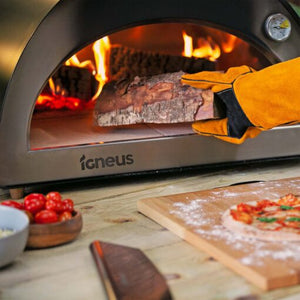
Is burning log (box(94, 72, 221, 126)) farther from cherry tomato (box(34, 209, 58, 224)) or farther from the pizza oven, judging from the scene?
cherry tomato (box(34, 209, 58, 224))

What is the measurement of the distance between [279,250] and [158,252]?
0.23m

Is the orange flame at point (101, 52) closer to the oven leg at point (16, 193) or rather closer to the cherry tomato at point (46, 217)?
the oven leg at point (16, 193)

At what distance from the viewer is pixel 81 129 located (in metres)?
1.83

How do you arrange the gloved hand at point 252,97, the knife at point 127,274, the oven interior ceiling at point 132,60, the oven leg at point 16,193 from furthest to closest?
the oven interior ceiling at point 132,60 → the oven leg at point 16,193 → the gloved hand at point 252,97 → the knife at point 127,274

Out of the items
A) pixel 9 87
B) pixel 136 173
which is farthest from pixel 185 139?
pixel 9 87

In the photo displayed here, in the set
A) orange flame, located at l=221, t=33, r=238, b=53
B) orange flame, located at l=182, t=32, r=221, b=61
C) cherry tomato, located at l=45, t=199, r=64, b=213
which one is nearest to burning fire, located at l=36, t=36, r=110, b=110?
orange flame, located at l=182, t=32, r=221, b=61

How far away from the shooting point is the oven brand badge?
65.1 inches

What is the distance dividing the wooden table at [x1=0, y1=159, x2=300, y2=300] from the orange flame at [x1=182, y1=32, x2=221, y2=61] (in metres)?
0.57

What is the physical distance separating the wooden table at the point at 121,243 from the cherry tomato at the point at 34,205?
0.27 ft

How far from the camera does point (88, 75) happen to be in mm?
2146

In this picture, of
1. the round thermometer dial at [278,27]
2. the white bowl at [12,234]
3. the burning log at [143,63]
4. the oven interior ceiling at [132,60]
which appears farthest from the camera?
the burning log at [143,63]

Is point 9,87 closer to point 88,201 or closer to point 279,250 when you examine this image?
point 88,201

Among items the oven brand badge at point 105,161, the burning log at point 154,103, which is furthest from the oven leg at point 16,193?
the burning log at point 154,103

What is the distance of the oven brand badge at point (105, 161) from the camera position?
1.65m
